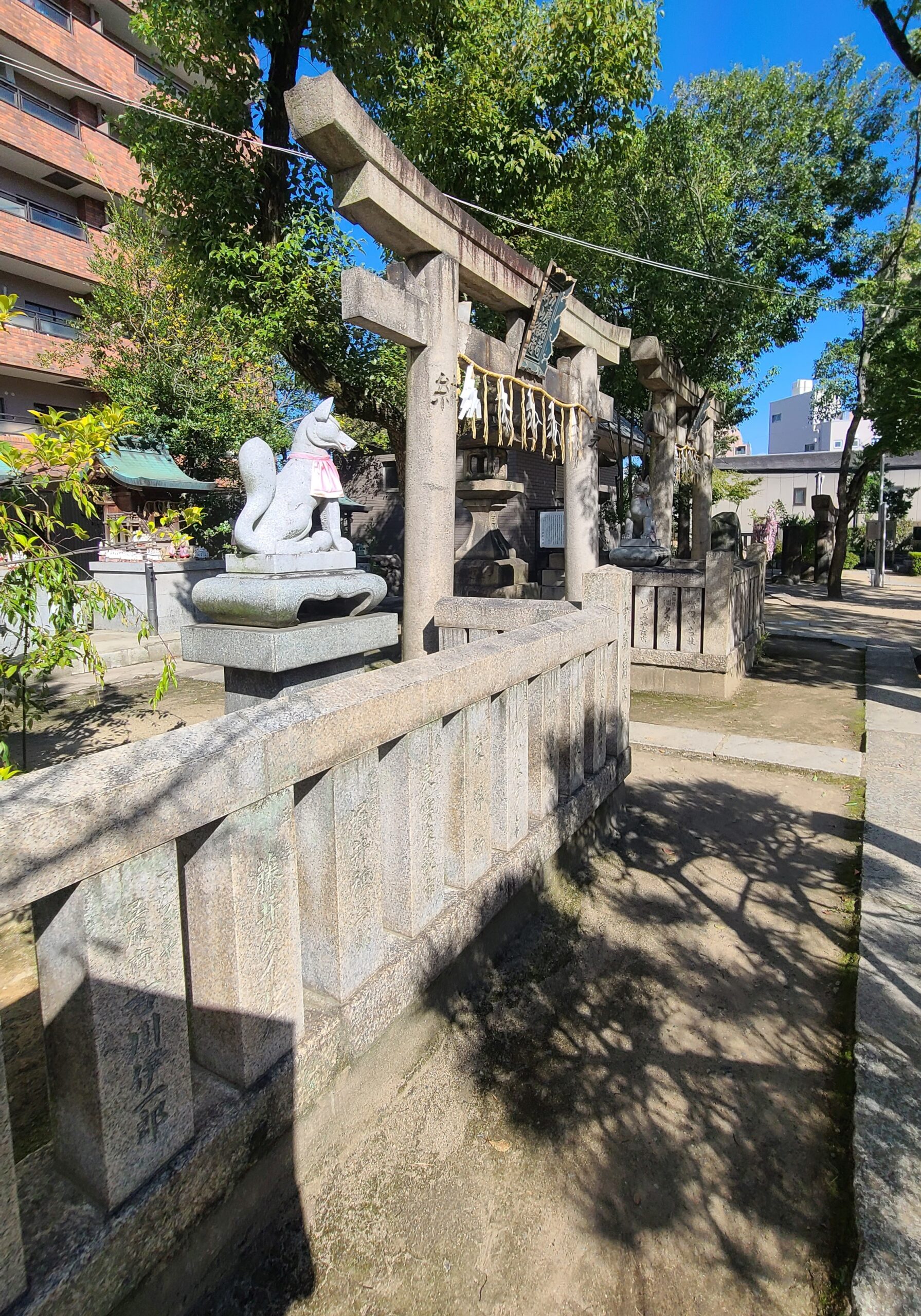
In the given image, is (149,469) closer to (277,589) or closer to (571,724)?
(277,589)

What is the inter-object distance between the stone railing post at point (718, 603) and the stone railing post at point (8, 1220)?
7503mm

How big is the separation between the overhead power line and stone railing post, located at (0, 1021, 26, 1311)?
265 inches

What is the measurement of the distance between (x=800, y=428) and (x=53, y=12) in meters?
55.2

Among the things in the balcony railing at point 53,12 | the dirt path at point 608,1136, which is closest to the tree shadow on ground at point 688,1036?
the dirt path at point 608,1136

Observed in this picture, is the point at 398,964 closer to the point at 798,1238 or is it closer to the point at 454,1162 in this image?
the point at 454,1162

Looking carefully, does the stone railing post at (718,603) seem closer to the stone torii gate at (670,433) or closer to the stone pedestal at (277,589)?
the stone torii gate at (670,433)

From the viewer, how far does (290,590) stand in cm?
371

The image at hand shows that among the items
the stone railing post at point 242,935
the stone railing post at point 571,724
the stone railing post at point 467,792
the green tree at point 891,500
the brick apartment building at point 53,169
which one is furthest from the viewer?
the green tree at point 891,500

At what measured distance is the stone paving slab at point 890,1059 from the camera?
173 cm

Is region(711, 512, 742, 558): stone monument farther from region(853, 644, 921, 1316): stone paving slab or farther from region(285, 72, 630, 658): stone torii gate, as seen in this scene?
region(853, 644, 921, 1316): stone paving slab

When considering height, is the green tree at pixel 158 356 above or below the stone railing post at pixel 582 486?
above

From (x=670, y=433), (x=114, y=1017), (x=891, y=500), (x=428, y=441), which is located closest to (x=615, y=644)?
(x=428, y=441)

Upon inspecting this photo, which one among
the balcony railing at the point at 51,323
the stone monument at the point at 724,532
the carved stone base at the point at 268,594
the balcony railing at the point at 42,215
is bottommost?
the carved stone base at the point at 268,594

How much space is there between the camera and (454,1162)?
211cm
